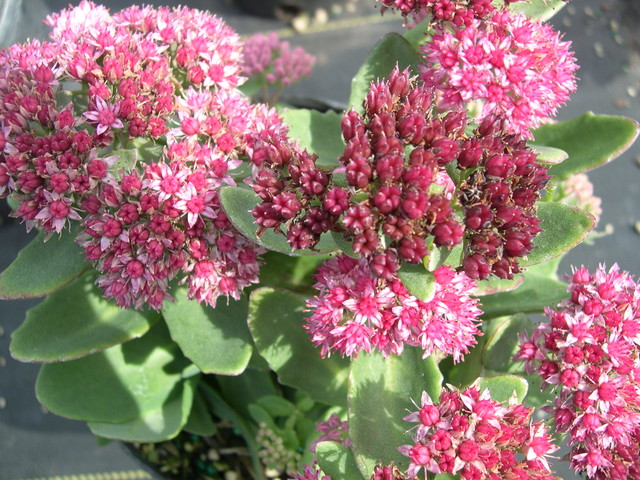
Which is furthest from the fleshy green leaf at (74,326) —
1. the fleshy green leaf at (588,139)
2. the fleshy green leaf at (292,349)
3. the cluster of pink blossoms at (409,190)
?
the fleshy green leaf at (588,139)

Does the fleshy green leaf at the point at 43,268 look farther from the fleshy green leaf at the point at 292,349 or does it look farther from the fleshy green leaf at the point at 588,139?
the fleshy green leaf at the point at 588,139

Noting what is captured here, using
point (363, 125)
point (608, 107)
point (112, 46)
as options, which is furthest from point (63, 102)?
point (608, 107)

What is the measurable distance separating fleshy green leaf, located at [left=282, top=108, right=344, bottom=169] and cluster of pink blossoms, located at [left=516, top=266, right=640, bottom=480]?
539mm

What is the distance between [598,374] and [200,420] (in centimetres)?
92

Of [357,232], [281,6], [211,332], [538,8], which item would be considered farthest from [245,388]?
[281,6]

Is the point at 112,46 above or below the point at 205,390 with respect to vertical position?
above

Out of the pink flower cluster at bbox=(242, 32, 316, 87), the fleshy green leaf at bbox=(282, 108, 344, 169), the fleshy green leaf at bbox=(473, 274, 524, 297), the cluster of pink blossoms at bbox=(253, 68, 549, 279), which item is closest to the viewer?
the cluster of pink blossoms at bbox=(253, 68, 549, 279)

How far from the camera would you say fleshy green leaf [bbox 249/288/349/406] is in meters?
1.10

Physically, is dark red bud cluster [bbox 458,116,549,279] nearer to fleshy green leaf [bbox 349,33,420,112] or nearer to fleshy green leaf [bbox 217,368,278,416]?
fleshy green leaf [bbox 349,33,420,112]

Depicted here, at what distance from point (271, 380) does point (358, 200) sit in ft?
2.30

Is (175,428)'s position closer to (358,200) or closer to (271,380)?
(271,380)

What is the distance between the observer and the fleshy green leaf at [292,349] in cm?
110

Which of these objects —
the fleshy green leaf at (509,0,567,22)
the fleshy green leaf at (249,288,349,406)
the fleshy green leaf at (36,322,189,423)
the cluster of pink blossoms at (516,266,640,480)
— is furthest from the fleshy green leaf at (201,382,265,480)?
the fleshy green leaf at (509,0,567,22)

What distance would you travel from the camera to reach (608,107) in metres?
2.36
